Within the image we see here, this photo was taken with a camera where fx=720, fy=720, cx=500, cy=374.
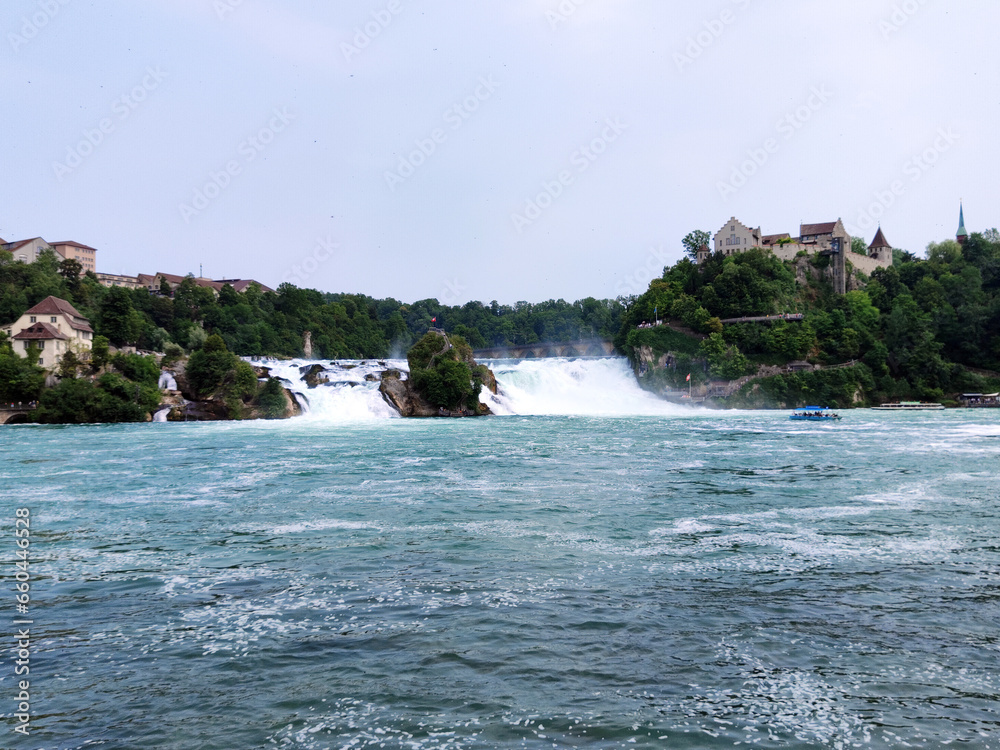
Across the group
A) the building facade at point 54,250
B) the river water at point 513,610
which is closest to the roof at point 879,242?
the river water at point 513,610

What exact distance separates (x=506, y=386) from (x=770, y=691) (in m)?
52.9

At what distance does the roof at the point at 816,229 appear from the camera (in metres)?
87.4

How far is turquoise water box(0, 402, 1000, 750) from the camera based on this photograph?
5.60 m

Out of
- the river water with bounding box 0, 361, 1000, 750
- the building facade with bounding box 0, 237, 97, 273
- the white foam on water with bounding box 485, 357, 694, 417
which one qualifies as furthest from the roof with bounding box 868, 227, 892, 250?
the building facade with bounding box 0, 237, 97, 273

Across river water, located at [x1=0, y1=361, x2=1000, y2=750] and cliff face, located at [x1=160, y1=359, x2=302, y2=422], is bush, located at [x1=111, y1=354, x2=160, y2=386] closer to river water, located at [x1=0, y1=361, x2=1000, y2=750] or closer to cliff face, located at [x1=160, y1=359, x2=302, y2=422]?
cliff face, located at [x1=160, y1=359, x2=302, y2=422]

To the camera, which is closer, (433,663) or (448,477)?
(433,663)

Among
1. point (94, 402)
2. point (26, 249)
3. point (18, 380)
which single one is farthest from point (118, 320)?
point (26, 249)

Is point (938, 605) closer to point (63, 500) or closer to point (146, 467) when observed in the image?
point (63, 500)

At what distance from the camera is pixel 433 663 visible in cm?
673

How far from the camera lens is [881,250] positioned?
293 feet

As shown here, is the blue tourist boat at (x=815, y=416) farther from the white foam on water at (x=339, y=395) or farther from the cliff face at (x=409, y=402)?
the white foam on water at (x=339, y=395)

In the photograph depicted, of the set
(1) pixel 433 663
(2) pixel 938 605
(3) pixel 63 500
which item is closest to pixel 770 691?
(1) pixel 433 663

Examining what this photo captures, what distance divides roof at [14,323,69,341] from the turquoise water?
39.8 metres

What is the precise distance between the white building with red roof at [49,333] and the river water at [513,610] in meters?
37.7
